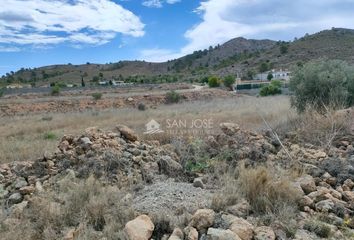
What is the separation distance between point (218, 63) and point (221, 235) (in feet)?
345

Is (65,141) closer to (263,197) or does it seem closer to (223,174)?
(223,174)

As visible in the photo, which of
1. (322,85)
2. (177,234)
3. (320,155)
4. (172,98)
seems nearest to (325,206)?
(177,234)

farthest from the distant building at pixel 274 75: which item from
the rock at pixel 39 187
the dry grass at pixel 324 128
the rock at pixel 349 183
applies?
the rock at pixel 39 187

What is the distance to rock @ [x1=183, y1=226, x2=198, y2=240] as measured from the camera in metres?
3.75

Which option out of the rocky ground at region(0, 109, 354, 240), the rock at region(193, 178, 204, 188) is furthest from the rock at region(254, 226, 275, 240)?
the rock at region(193, 178, 204, 188)

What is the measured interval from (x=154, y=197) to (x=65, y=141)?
3254 millimetres

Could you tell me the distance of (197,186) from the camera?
5.46m

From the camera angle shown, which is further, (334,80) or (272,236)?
(334,80)

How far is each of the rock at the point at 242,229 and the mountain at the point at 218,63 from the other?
5047 centimetres

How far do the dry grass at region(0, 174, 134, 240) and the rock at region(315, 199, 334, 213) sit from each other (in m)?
2.21

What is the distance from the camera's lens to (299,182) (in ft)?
16.6

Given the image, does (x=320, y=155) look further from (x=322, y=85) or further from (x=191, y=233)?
(x=322, y=85)

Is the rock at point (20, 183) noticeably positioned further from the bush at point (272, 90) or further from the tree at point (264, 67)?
the tree at point (264, 67)

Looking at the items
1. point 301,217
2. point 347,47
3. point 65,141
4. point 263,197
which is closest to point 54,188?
point 65,141
